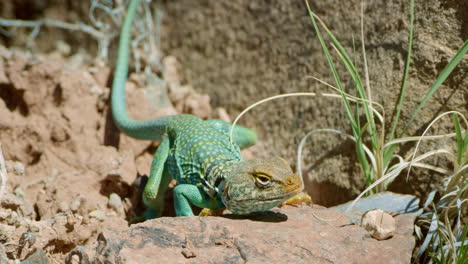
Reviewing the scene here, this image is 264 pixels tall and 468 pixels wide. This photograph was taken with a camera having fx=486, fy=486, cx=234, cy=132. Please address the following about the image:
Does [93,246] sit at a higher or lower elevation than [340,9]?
lower

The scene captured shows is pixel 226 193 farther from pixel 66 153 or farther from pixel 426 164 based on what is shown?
pixel 66 153

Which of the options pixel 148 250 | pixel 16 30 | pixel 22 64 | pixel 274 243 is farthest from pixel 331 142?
pixel 16 30

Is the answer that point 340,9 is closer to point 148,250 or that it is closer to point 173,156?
point 173,156

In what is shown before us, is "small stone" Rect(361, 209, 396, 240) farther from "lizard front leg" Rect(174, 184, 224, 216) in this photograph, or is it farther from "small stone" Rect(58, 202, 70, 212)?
"small stone" Rect(58, 202, 70, 212)

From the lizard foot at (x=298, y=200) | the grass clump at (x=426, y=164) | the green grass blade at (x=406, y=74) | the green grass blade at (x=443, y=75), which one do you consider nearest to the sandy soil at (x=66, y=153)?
the lizard foot at (x=298, y=200)

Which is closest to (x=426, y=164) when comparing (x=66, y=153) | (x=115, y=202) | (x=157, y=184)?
(x=157, y=184)

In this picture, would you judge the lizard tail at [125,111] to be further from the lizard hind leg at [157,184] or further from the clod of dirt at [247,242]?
the clod of dirt at [247,242]
